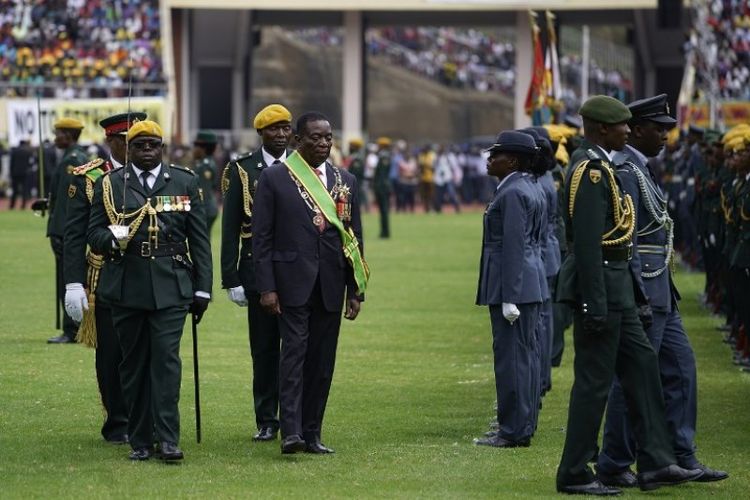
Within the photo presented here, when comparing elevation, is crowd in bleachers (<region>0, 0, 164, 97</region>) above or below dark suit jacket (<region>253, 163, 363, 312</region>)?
above

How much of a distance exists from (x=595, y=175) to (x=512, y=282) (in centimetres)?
194

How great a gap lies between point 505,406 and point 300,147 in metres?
2.09

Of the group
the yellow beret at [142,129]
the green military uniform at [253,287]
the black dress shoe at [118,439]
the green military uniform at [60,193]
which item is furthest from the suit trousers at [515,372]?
the green military uniform at [60,193]

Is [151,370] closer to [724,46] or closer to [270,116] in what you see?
[270,116]

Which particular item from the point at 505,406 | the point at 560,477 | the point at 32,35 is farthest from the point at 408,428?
the point at 32,35

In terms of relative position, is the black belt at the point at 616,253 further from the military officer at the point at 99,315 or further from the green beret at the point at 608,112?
the military officer at the point at 99,315

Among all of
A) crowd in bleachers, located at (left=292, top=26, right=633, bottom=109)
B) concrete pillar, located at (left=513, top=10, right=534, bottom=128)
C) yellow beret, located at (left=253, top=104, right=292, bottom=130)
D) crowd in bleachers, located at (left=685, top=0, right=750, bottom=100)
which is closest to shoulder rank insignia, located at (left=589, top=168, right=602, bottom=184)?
yellow beret, located at (left=253, top=104, right=292, bottom=130)

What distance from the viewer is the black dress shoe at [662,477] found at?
943 cm

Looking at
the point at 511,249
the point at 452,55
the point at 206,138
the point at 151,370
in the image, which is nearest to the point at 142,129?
the point at 151,370

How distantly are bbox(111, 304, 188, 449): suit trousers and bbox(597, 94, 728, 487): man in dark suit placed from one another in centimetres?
245

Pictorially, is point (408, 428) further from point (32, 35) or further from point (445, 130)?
point (445, 130)

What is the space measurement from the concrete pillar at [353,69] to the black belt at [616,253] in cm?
4599

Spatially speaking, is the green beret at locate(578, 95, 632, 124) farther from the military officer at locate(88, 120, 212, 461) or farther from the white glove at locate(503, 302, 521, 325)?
the military officer at locate(88, 120, 212, 461)

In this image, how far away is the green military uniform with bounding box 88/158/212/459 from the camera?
10156 millimetres
